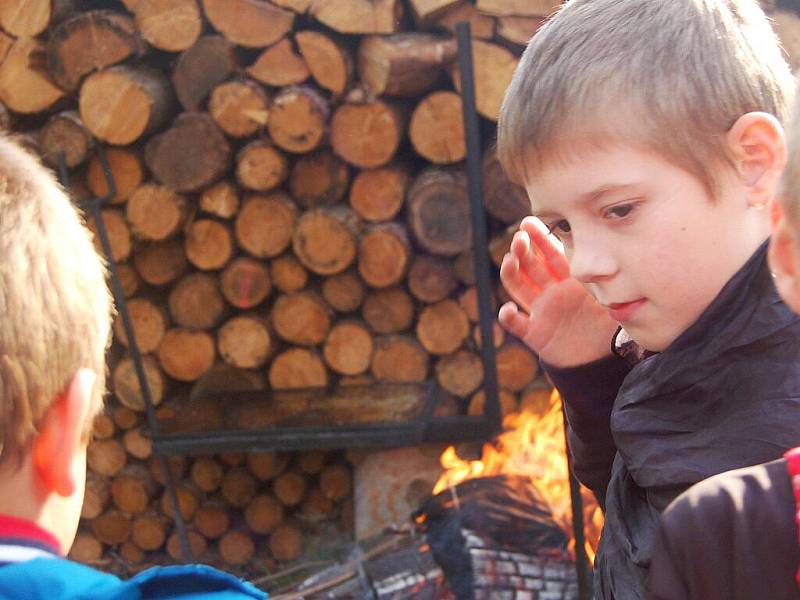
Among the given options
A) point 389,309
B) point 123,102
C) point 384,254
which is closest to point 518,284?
point 384,254

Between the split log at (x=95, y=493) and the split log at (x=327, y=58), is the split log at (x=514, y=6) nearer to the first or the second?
the split log at (x=327, y=58)

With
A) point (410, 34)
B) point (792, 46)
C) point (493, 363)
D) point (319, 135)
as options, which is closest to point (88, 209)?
point (319, 135)

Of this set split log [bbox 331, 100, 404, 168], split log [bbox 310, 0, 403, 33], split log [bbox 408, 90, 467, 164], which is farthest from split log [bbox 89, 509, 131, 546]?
split log [bbox 310, 0, 403, 33]

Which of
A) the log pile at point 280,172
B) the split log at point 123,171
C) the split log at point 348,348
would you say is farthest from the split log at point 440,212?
the split log at point 123,171

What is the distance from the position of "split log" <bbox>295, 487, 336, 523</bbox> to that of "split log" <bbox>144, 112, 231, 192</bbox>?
3.75ft

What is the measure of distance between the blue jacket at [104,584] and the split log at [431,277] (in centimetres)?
204

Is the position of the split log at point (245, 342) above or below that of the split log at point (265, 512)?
above

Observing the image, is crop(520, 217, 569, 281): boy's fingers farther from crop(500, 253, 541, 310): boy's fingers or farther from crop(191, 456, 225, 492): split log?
crop(191, 456, 225, 492): split log

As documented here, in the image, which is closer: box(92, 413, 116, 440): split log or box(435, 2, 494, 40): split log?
box(435, 2, 494, 40): split log

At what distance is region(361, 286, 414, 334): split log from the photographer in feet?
9.50

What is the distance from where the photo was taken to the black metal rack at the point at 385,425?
2438 millimetres

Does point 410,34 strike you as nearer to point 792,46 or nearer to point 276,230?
point 276,230

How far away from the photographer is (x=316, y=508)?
3.29 m

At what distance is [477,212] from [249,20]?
90cm
